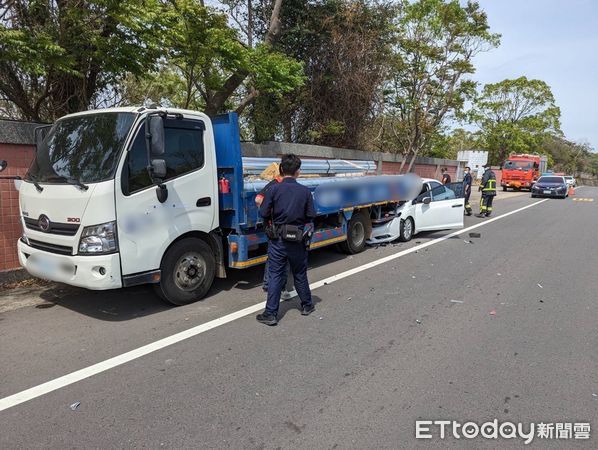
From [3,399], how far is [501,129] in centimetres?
5334

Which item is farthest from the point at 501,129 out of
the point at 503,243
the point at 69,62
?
the point at 69,62

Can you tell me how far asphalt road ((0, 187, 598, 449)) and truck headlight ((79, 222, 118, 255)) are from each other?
0.86m

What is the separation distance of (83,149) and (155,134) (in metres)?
0.94

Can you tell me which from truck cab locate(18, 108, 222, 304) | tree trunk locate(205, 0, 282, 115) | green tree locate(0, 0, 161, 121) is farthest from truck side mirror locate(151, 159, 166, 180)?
tree trunk locate(205, 0, 282, 115)

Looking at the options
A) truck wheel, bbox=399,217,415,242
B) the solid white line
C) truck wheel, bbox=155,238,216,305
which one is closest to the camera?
the solid white line

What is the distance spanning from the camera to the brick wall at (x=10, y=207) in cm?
614

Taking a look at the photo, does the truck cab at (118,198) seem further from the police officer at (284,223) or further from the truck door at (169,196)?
the police officer at (284,223)

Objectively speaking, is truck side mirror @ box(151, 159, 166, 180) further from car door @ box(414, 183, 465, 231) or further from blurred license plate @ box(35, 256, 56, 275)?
car door @ box(414, 183, 465, 231)

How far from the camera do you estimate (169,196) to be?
4.88 metres

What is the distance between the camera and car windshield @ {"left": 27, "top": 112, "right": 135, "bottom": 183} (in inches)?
179
